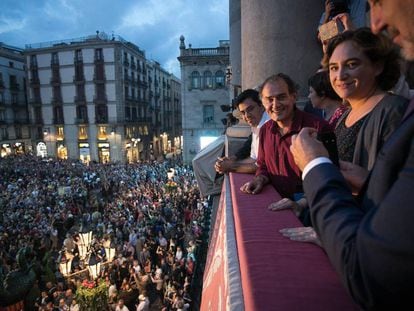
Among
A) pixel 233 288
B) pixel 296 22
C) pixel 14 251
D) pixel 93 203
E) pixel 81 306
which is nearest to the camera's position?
pixel 233 288

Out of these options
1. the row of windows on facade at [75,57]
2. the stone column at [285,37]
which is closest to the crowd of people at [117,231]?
the stone column at [285,37]

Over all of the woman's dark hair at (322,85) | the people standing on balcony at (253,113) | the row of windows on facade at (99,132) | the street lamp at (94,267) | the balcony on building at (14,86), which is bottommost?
the street lamp at (94,267)

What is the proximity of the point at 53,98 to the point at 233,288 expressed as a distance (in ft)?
170

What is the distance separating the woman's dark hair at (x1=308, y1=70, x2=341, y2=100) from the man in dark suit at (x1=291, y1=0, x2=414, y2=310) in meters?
2.51

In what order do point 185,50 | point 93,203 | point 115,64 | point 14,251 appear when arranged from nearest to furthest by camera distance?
point 14,251 < point 93,203 < point 185,50 < point 115,64

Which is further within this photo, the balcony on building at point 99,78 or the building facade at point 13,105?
the building facade at point 13,105

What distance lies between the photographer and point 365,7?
4223 mm

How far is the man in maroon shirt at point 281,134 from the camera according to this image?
2.88 meters

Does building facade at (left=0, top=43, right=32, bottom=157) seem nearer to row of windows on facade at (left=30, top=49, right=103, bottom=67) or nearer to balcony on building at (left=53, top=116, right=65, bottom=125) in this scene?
row of windows on facade at (left=30, top=49, right=103, bottom=67)

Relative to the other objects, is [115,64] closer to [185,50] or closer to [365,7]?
[185,50]

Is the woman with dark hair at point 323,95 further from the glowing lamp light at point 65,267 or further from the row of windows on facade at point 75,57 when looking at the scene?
the row of windows on facade at point 75,57

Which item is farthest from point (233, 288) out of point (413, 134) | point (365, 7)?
point (365, 7)

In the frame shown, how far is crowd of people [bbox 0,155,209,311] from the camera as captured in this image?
9.79 metres

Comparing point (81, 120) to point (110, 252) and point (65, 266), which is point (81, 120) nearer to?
point (110, 252)
